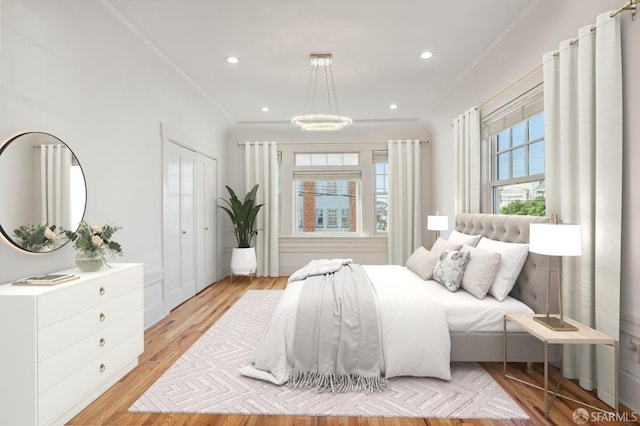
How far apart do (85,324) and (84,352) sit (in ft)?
0.53

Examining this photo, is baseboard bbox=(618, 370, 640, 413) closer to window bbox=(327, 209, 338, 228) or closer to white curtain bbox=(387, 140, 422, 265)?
white curtain bbox=(387, 140, 422, 265)

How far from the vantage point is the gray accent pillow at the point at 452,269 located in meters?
2.56

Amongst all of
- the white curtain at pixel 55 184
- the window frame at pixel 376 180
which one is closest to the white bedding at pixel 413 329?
the white curtain at pixel 55 184

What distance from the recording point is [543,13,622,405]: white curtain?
1.82 meters

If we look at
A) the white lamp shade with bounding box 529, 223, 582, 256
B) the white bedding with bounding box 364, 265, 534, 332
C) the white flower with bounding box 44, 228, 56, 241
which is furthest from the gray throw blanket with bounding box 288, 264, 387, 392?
the white flower with bounding box 44, 228, 56, 241

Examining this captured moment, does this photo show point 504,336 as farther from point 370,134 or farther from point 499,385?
point 370,134

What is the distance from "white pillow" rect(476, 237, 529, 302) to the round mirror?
307 cm

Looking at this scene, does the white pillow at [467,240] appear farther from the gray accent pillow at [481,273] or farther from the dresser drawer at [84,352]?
the dresser drawer at [84,352]

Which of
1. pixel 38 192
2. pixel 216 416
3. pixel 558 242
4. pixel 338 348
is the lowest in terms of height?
pixel 216 416

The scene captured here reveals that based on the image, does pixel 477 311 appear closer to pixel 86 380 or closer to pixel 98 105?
pixel 86 380

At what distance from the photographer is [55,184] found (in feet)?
6.74

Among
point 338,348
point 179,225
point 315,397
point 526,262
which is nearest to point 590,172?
point 526,262

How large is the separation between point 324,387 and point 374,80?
3.36 metres

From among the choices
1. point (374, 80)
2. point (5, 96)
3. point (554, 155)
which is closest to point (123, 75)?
point (5, 96)
